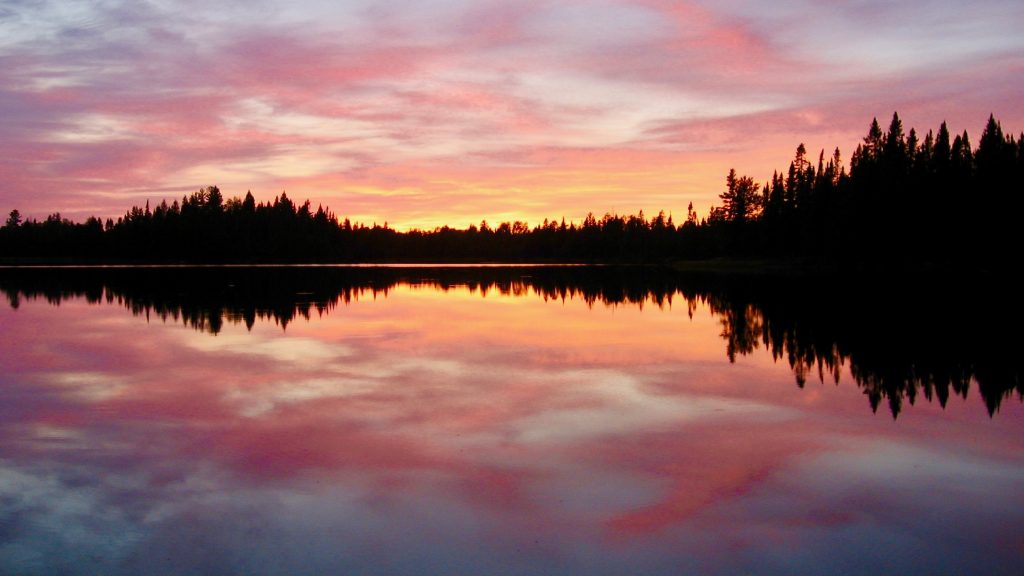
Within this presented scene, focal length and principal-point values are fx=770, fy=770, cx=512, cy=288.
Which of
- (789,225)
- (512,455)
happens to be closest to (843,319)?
(512,455)

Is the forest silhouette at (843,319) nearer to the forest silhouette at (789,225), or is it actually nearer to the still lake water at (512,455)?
the still lake water at (512,455)

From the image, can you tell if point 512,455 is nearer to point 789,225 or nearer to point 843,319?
point 843,319

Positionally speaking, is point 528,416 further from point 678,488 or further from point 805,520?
point 805,520

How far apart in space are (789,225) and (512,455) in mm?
87656

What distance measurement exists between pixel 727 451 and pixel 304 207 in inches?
7103

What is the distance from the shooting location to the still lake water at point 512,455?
750 cm

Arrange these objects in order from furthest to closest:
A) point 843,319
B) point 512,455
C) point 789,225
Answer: point 789,225 → point 843,319 → point 512,455

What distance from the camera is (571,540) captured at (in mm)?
7719

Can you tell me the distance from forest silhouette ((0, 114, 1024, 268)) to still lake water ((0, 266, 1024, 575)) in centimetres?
4464

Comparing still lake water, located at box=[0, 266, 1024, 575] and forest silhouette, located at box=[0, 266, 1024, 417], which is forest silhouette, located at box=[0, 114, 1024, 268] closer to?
forest silhouette, located at box=[0, 266, 1024, 417]

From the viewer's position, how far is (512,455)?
35.4 ft

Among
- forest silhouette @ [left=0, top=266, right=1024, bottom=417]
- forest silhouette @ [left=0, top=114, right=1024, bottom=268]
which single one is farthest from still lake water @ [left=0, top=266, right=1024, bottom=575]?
forest silhouette @ [left=0, top=114, right=1024, bottom=268]

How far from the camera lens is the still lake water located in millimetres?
7500

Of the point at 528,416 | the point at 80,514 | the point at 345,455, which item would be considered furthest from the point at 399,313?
the point at 80,514
